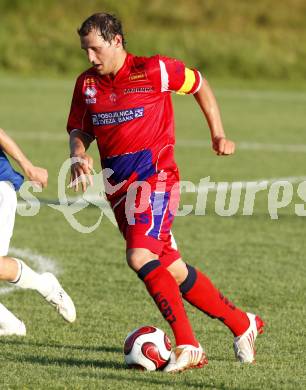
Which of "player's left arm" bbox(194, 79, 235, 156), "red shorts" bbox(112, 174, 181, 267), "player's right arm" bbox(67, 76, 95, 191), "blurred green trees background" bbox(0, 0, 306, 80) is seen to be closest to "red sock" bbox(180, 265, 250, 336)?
"red shorts" bbox(112, 174, 181, 267)

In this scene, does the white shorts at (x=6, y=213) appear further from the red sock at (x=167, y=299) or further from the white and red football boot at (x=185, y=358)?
the white and red football boot at (x=185, y=358)

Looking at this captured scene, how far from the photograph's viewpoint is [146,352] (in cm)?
618

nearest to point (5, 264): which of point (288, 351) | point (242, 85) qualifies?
point (288, 351)

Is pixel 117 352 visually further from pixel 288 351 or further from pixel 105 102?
pixel 105 102

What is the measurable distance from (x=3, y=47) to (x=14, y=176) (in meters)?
30.4

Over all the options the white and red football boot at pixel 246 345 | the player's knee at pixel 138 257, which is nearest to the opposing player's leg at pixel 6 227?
the player's knee at pixel 138 257

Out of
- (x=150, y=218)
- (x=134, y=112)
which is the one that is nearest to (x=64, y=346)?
(x=150, y=218)

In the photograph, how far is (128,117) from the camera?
21.3ft

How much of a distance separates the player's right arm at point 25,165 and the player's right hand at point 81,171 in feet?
0.63

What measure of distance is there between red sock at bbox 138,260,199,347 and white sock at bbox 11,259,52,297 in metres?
1.21

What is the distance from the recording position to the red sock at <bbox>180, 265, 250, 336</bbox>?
648 centimetres

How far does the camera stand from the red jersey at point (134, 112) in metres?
6.46

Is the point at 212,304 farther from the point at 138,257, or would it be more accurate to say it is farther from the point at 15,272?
the point at 15,272

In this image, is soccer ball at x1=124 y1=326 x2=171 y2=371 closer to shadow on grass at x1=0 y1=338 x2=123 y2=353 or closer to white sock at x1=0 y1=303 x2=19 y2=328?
shadow on grass at x1=0 y1=338 x2=123 y2=353
